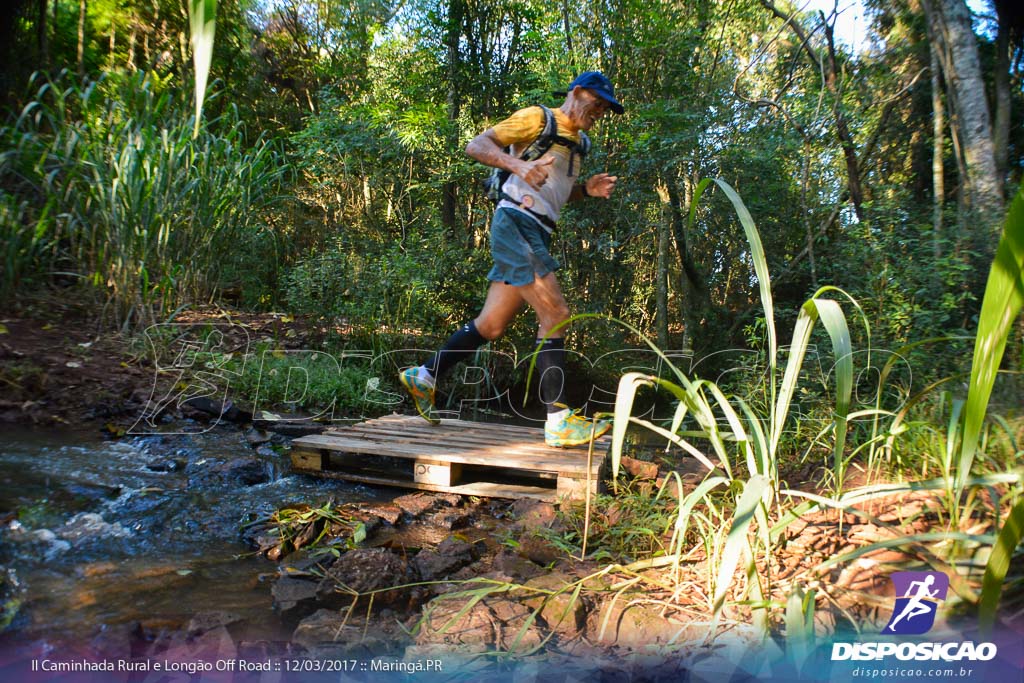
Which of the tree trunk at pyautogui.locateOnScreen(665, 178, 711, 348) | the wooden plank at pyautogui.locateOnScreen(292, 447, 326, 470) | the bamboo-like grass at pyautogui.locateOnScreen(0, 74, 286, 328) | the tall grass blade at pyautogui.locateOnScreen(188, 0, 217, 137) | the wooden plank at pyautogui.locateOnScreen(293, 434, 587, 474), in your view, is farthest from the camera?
the tree trunk at pyautogui.locateOnScreen(665, 178, 711, 348)

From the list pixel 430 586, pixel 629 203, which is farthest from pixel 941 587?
pixel 629 203

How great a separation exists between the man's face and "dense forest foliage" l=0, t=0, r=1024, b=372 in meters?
1.77

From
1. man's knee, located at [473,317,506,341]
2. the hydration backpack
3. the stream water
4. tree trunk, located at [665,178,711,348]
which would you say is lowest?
the stream water

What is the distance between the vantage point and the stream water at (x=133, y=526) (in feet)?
5.63

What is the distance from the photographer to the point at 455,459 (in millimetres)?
2900

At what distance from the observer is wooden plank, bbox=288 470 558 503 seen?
283 cm

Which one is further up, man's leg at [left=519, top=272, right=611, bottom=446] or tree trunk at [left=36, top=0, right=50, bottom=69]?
tree trunk at [left=36, top=0, right=50, bottom=69]

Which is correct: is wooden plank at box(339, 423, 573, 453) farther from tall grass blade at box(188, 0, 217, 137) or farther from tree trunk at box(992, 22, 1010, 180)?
tree trunk at box(992, 22, 1010, 180)

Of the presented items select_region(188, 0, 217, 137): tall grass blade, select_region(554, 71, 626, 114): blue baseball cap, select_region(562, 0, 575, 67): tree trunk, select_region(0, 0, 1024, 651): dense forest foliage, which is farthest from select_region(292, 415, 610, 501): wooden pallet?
select_region(562, 0, 575, 67): tree trunk

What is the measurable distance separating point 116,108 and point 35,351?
1.80 m

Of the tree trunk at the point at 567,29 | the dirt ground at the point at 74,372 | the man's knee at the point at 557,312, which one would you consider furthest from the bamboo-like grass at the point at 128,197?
the tree trunk at the point at 567,29

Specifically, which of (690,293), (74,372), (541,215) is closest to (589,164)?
(690,293)

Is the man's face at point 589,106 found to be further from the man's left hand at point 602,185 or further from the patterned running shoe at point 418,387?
the patterned running shoe at point 418,387

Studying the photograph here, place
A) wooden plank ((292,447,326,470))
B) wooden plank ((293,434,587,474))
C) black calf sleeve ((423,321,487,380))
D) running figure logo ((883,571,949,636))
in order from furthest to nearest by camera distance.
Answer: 1. black calf sleeve ((423,321,487,380))
2. wooden plank ((292,447,326,470))
3. wooden plank ((293,434,587,474))
4. running figure logo ((883,571,949,636))
